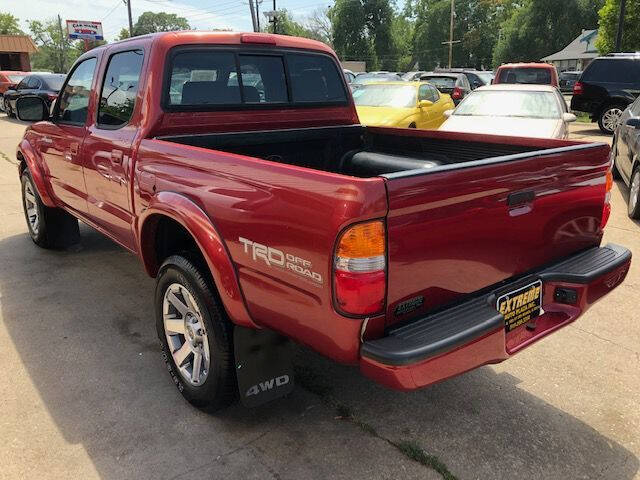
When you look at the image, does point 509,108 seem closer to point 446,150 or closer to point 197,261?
point 446,150

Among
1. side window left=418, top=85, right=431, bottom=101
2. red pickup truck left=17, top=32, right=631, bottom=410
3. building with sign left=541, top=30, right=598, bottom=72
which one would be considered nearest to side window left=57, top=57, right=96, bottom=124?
red pickup truck left=17, top=32, right=631, bottom=410

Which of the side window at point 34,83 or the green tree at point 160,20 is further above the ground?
the green tree at point 160,20

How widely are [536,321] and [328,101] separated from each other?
241 cm

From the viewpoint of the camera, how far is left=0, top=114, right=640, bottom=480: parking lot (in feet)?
8.43

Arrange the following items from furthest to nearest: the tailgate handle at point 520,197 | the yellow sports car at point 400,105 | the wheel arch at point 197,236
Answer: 1. the yellow sports car at point 400,105
2. the wheel arch at point 197,236
3. the tailgate handle at point 520,197

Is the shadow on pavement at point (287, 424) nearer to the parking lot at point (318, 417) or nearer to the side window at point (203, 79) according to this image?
the parking lot at point (318, 417)

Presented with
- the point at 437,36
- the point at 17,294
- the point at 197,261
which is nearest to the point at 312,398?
the point at 197,261

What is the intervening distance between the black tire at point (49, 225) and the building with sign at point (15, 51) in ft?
167

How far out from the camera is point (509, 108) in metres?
8.76

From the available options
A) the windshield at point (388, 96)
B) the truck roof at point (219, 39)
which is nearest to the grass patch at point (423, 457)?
the truck roof at point (219, 39)

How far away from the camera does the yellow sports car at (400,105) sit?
956 centimetres

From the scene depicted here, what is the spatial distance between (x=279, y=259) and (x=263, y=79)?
2102 millimetres

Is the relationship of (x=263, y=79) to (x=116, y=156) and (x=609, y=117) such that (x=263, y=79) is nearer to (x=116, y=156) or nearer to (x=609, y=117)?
(x=116, y=156)

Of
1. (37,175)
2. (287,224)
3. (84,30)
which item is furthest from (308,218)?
(84,30)
